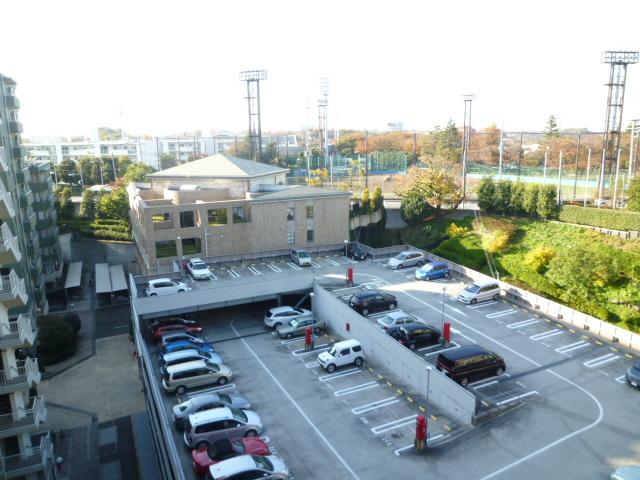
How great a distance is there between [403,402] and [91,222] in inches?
1767

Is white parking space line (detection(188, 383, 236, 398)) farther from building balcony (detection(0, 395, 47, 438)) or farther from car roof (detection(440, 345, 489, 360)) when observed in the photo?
car roof (detection(440, 345, 489, 360))

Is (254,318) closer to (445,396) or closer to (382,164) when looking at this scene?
(445,396)

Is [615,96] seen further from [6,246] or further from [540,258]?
[6,246]

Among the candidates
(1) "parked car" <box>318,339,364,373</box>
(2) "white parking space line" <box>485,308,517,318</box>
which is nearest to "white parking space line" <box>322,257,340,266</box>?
(2) "white parking space line" <box>485,308,517,318</box>

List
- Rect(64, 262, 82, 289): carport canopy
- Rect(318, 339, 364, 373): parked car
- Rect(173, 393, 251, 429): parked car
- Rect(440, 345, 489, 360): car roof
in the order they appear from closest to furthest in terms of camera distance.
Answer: Rect(173, 393, 251, 429): parked car → Rect(440, 345, 489, 360): car roof → Rect(318, 339, 364, 373): parked car → Rect(64, 262, 82, 289): carport canopy

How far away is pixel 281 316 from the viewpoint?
85.4ft

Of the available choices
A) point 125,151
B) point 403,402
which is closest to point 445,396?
point 403,402

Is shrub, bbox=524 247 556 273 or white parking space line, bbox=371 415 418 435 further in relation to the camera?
shrub, bbox=524 247 556 273

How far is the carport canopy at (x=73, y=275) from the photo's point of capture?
40.9 meters

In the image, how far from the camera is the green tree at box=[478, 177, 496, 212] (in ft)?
138

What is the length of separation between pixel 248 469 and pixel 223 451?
1357 millimetres

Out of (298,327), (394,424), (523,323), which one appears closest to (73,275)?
(298,327)

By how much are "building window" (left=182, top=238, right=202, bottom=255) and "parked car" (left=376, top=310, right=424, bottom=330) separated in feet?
52.9

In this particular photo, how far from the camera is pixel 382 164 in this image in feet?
258
